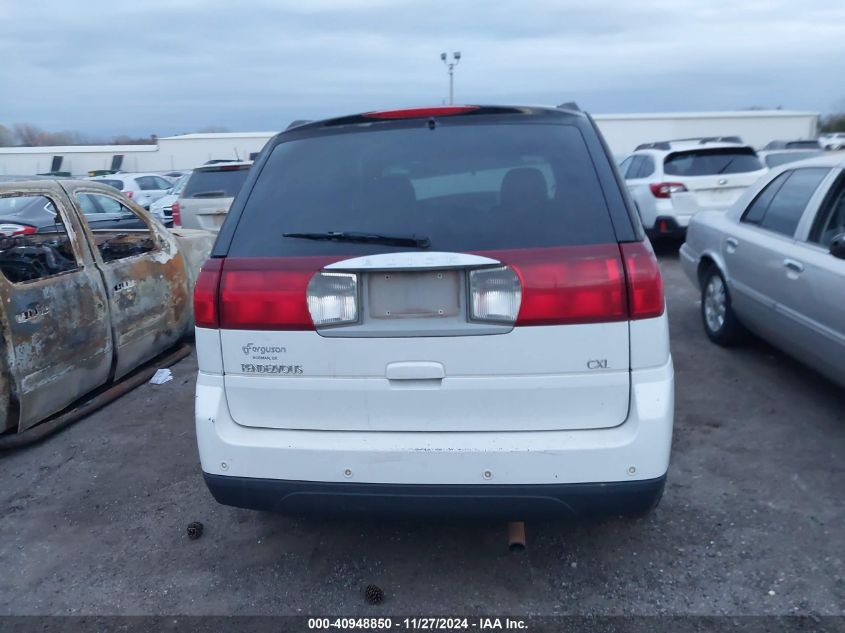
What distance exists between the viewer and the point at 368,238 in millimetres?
2598

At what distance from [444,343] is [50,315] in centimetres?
320

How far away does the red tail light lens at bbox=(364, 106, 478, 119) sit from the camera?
2.91 meters

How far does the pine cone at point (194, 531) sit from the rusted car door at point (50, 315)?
1.67 metres

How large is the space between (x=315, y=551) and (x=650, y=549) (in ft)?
5.02

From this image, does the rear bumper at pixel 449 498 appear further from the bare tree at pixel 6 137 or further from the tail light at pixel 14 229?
the bare tree at pixel 6 137

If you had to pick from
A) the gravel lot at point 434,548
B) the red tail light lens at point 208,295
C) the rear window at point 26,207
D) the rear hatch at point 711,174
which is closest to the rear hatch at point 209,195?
the rear window at point 26,207

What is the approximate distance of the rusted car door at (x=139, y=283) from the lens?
5.36 m

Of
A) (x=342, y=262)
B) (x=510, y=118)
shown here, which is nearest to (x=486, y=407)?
(x=342, y=262)

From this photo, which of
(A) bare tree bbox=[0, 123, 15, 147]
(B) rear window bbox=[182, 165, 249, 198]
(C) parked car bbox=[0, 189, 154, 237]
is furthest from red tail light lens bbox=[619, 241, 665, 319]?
(A) bare tree bbox=[0, 123, 15, 147]

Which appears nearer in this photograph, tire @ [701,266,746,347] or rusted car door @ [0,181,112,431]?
rusted car door @ [0,181,112,431]

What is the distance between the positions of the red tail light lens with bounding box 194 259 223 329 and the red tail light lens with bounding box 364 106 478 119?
2.90 feet

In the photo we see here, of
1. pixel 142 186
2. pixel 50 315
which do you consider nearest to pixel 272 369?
pixel 50 315

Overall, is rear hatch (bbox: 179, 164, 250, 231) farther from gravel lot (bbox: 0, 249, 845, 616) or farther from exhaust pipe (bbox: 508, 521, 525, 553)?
exhaust pipe (bbox: 508, 521, 525, 553)

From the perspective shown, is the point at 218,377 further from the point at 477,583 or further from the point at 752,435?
the point at 752,435
